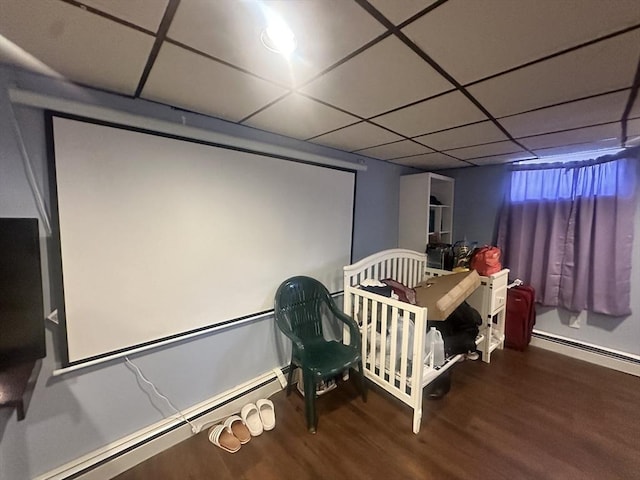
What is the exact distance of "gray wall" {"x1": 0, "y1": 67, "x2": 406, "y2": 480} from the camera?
125 cm

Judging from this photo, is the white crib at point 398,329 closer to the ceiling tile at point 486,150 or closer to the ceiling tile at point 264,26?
the ceiling tile at point 486,150

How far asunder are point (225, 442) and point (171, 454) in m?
0.32

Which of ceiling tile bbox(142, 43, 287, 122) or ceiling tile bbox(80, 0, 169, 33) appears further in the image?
ceiling tile bbox(142, 43, 287, 122)

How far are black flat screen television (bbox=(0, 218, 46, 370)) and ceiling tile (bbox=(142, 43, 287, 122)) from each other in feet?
2.75

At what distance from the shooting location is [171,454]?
168cm

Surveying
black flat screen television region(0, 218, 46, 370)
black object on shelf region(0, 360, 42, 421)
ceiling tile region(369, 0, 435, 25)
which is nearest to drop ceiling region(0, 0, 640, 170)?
ceiling tile region(369, 0, 435, 25)

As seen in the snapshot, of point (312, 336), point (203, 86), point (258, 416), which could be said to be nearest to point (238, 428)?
point (258, 416)

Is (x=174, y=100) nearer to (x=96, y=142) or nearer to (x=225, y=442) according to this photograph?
(x=96, y=142)

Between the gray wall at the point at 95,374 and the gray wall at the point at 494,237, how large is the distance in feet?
8.15

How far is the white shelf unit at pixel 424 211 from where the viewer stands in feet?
10.4

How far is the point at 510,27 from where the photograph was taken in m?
0.90

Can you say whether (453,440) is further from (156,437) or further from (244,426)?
(156,437)

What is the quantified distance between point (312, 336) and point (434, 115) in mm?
1891

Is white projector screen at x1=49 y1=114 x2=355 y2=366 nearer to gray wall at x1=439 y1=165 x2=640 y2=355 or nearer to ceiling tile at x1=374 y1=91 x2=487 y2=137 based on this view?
ceiling tile at x1=374 y1=91 x2=487 y2=137
